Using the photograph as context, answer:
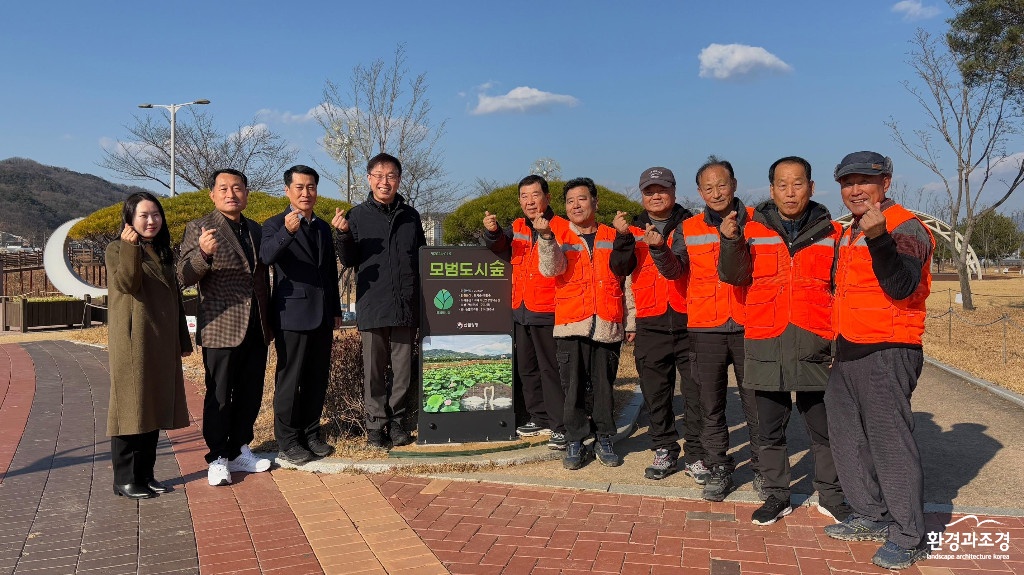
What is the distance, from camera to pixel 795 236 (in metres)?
4.03

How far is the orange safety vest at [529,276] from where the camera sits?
543 centimetres

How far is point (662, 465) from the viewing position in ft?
16.4

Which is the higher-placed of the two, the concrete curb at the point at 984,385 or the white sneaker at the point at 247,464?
the concrete curb at the point at 984,385

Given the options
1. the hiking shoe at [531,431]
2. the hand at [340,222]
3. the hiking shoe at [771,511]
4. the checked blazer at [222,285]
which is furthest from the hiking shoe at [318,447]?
the hiking shoe at [771,511]

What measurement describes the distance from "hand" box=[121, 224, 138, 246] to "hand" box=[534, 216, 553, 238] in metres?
2.50

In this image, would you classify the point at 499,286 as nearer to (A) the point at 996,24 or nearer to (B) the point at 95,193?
(A) the point at 996,24

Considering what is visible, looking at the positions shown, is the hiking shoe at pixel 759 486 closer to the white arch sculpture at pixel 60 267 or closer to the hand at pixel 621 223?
the hand at pixel 621 223

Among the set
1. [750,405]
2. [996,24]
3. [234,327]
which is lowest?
[750,405]

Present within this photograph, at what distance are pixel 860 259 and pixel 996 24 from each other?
1814cm

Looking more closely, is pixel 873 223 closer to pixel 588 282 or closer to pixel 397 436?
pixel 588 282

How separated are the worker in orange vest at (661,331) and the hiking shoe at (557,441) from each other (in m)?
0.74

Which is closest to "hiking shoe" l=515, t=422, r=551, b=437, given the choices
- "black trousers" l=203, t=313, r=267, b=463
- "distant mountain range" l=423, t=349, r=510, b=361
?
"distant mountain range" l=423, t=349, r=510, b=361

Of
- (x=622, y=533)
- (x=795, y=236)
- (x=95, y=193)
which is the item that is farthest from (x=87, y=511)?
(x=95, y=193)

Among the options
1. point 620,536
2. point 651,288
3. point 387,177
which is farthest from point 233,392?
point 651,288
